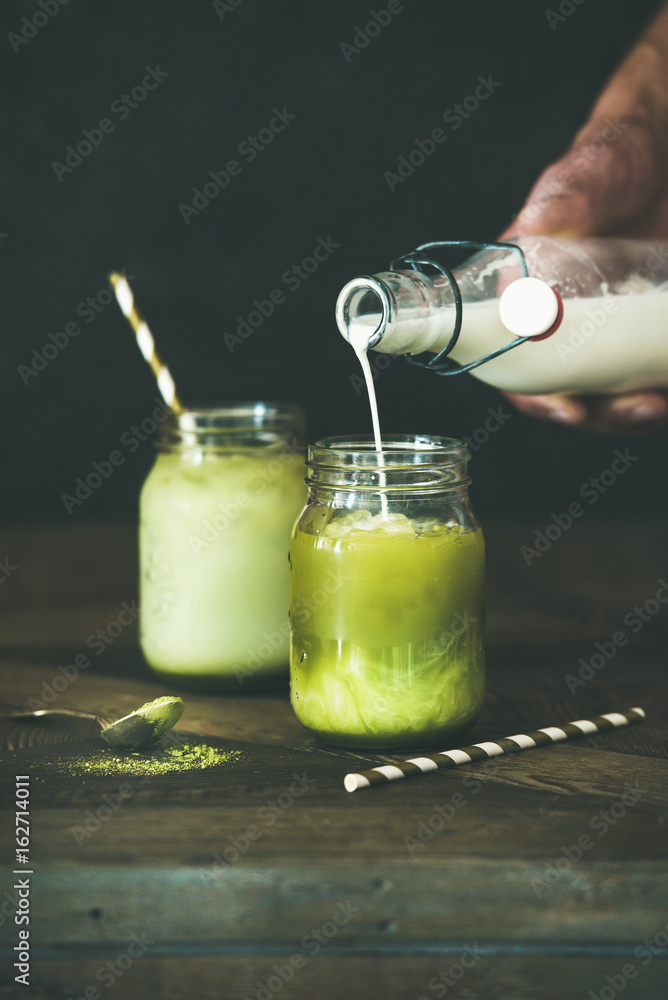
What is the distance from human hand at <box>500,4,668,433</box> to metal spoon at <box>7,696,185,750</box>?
0.50m

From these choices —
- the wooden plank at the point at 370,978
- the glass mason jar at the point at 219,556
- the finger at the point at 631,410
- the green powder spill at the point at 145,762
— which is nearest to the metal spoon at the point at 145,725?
the green powder spill at the point at 145,762

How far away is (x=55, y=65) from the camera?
7.92 ft

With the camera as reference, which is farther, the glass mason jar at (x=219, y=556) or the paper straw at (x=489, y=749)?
the glass mason jar at (x=219, y=556)

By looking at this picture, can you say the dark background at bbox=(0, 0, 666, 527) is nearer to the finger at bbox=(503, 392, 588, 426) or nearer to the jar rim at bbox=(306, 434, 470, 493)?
the finger at bbox=(503, 392, 588, 426)

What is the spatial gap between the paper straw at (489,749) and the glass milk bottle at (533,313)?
0.31m

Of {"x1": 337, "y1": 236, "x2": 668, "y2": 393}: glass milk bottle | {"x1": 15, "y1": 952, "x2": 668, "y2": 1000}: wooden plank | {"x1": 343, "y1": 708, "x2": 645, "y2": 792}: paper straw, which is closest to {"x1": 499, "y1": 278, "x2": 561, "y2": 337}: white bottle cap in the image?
{"x1": 337, "y1": 236, "x2": 668, "y2": 393}: glass milk bottle

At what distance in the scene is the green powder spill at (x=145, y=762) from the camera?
93 centimetres

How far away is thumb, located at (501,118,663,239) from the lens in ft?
3.90

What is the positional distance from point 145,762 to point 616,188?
2.80ft

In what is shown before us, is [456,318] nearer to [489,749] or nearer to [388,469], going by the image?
[388,469]

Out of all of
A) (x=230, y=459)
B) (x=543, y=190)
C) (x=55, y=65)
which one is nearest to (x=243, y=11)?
(x=55, y=65)

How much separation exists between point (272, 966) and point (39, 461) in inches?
75.3

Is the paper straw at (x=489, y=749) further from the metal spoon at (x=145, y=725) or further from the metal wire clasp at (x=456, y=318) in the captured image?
the metal wire clasp at (x=456, y=318)

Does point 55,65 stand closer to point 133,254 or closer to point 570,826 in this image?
point 133,254
